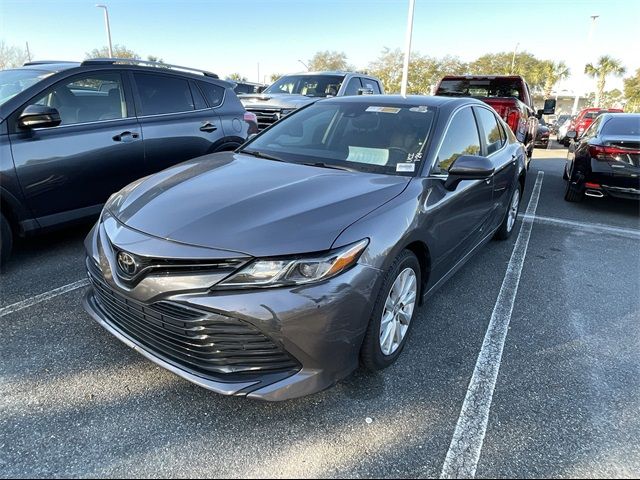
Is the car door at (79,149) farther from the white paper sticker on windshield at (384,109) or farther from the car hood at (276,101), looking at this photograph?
the car hood at (276,101)

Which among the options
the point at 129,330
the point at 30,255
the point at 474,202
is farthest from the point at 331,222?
the point at 30,255

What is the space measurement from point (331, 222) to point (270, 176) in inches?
30.3

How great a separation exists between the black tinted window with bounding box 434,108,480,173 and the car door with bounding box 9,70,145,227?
2.99 m

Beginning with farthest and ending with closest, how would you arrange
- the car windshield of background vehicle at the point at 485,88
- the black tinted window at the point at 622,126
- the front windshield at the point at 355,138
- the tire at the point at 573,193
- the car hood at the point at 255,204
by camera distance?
the car windshield of background vehicle at the point at 485,88 < the tire at the point at 573,193 < the black tinted window at the point at 622,126 < the front windshield at the point at 355,138 < the car hood at the point at 255,204

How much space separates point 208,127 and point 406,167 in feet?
9.88

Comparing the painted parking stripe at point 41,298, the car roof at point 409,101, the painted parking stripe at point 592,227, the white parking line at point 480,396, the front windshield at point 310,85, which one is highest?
the front windshield at point 310,85

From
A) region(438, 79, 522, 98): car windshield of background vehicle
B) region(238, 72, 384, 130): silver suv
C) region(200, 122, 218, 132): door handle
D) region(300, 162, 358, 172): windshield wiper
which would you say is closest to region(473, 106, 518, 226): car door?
region(300, 162, 358, 172): windshield wiper

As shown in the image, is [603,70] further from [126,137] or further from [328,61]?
[126,137]

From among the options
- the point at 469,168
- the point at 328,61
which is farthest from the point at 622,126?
the point at 328,61

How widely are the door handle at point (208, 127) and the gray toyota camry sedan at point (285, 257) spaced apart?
206 cm

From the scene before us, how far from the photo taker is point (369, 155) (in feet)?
9.93

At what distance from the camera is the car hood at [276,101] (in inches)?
329

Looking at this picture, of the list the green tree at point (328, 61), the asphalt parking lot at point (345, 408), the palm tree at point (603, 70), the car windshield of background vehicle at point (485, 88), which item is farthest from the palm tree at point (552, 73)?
the asphalt parking lot at point (345, 408)

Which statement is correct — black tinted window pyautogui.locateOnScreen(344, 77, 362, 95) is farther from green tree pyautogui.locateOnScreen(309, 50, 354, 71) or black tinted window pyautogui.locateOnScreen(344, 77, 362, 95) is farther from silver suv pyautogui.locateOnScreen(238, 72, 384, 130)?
green tree pyautogui.locateOnScreen(309, 50, 354, 71)
